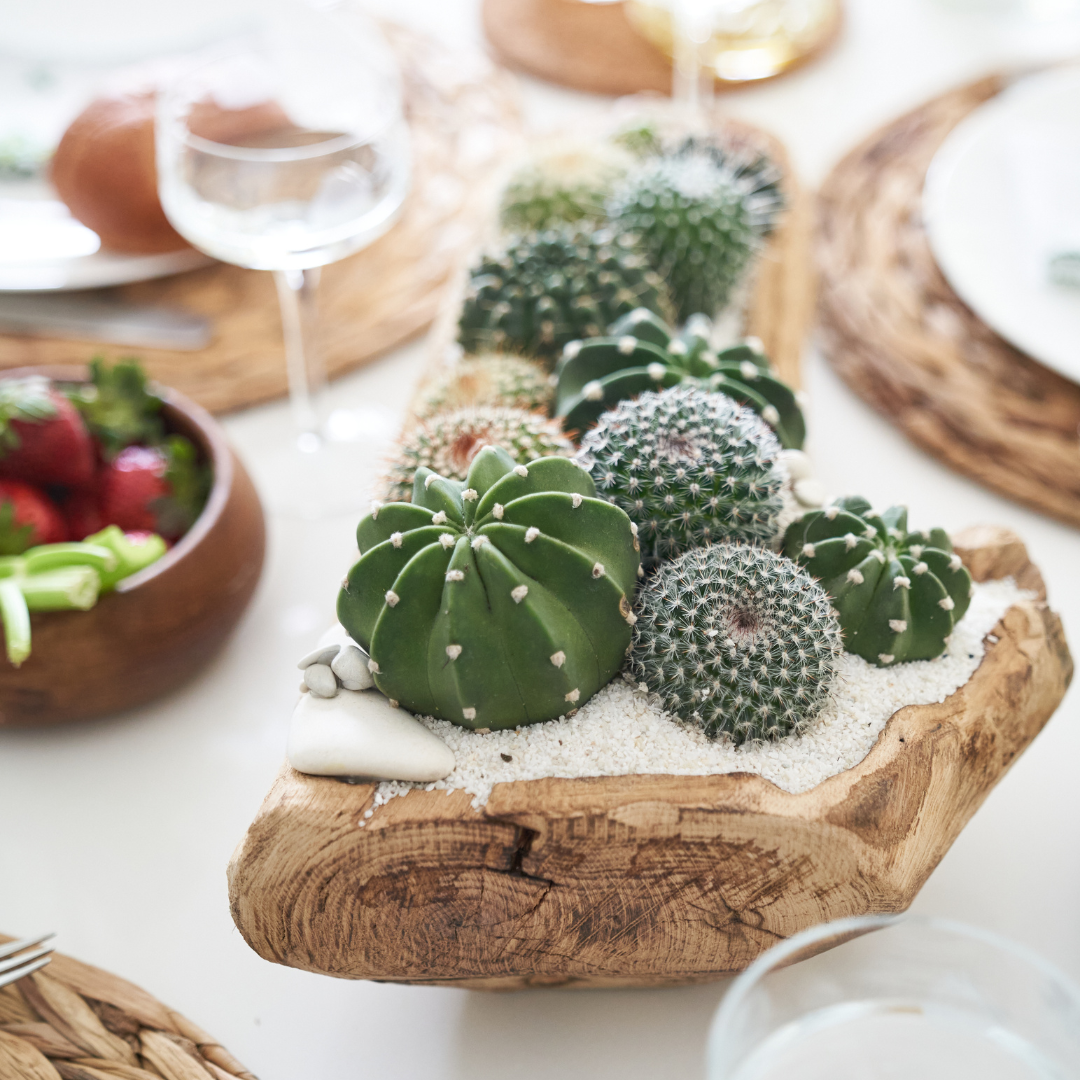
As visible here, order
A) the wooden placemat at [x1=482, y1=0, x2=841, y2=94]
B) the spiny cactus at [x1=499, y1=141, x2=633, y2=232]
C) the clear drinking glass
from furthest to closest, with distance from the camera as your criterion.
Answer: the wooden placemat at [x1=482, y1=0, x2=841, y2=94]
the spiny cactus at [x1=499, y1=141, x2=633, y2=232]
the clear drinking glass

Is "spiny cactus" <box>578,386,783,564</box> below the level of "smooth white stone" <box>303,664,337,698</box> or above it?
above

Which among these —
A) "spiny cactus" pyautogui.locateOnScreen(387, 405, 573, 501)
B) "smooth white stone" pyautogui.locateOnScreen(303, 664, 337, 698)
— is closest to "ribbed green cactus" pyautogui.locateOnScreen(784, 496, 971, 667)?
"spiny cactus" pyautogui.locateOnScreen(387, 405, 573, 501)

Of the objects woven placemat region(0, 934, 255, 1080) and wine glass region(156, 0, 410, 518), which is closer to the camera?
woven placemat region(0, 934, 255, 1080)

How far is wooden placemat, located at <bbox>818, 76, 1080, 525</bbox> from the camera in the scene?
0.86 metres

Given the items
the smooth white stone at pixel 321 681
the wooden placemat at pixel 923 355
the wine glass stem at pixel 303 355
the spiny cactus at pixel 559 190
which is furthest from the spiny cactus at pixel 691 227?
the smooth white stone at pixel 321 681

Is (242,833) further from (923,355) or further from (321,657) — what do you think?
(923,355)

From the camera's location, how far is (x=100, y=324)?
1025 millimetres

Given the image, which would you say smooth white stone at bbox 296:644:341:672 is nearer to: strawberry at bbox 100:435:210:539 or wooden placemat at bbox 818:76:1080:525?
strawberry at bbox 100:435:210:539

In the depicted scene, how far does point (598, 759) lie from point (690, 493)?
15 centimetres

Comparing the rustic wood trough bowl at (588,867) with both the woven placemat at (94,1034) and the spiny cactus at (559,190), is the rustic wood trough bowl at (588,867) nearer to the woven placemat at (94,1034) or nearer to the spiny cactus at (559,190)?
the woven placemat at (94,1034)

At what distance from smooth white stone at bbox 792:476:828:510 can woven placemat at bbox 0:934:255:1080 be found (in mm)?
431

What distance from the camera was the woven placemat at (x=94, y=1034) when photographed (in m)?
0.52

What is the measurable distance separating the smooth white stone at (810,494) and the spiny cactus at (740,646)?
0.33ft

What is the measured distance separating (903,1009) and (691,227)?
671 millimetres
